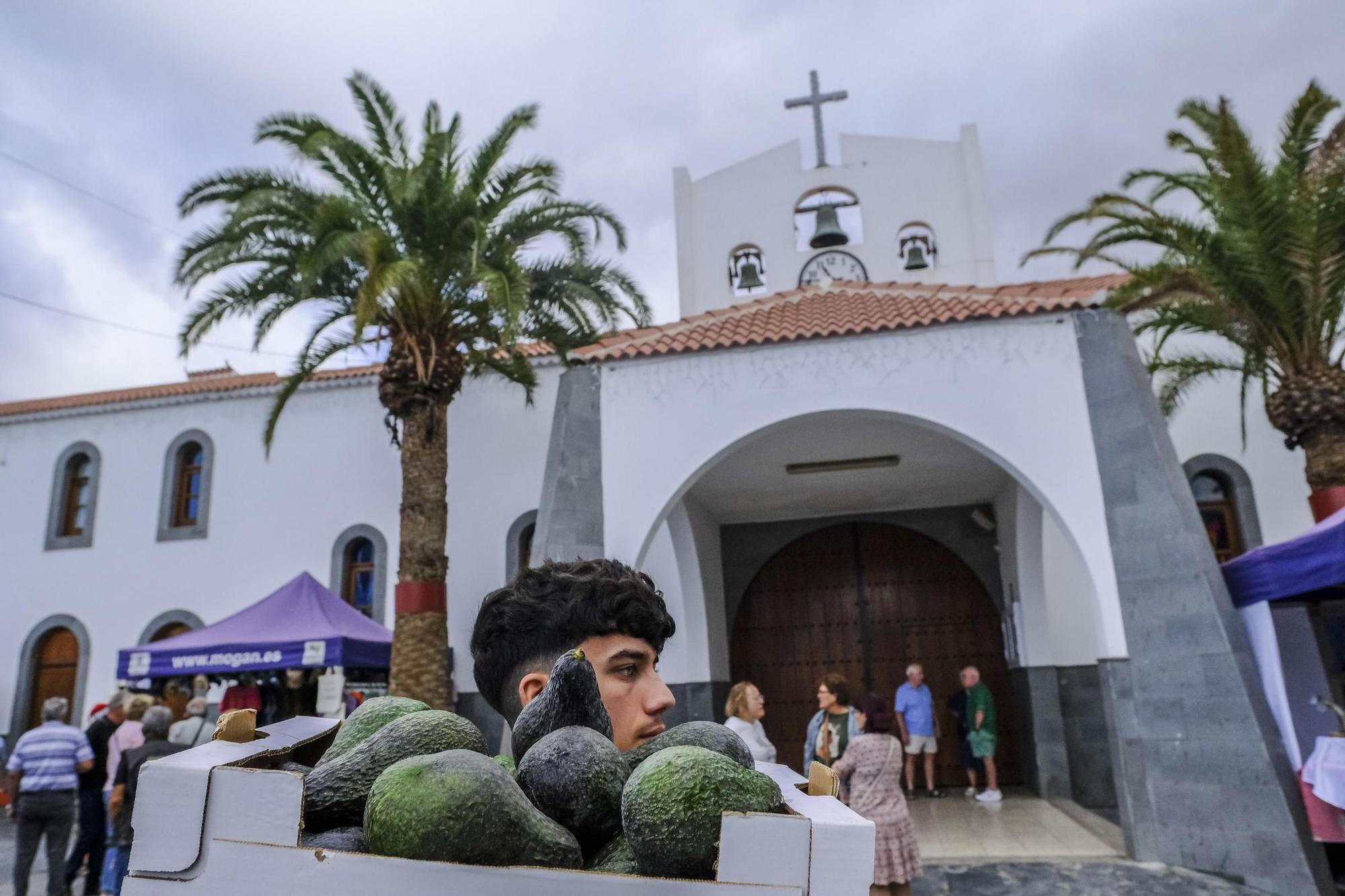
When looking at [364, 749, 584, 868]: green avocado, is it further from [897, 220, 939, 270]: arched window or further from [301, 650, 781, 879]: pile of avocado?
[897, 220, 939, 270]: arched window

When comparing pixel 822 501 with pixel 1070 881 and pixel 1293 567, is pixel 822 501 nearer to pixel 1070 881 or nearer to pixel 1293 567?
pixel 1070 881

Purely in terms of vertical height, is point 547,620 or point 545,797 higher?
point 547,620

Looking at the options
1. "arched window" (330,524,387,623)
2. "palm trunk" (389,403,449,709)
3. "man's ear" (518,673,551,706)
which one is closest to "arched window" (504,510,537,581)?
"arched window" (330,524,387,623)

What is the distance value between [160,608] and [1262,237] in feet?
47.2

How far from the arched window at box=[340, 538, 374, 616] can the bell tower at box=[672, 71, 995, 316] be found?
674cm

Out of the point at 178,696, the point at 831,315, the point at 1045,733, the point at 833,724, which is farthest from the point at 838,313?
the point at 178,696

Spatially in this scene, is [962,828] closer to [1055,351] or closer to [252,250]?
[1055,351]

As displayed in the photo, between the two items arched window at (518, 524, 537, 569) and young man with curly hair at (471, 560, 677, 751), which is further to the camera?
arched window at (518, 524, 537, 569)

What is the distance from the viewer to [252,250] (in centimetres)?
956

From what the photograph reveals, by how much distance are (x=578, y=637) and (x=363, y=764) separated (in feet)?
2.08

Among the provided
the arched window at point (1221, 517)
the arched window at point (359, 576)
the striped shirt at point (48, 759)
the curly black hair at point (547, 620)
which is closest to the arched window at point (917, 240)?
the arched window at point (1221, 517)

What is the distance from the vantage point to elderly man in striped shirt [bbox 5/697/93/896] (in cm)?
623

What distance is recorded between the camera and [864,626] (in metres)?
12.5

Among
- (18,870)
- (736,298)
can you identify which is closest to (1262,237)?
(736,298)
